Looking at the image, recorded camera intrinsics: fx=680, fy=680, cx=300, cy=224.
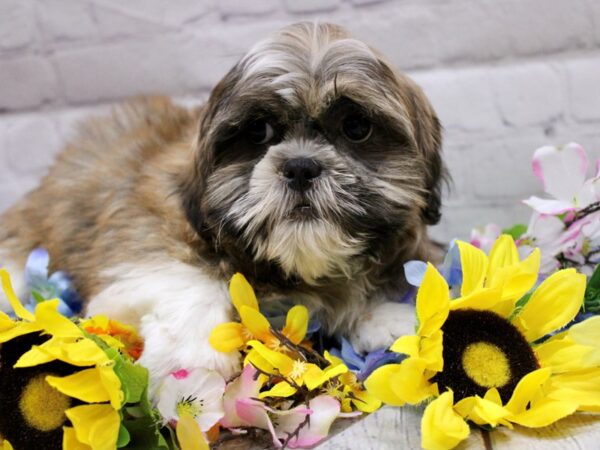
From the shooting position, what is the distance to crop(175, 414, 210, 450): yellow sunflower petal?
3.64ft

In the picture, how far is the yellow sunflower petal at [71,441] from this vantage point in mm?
1091

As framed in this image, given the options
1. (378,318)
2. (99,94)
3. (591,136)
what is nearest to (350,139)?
(378,318)

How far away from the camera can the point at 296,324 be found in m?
1.43

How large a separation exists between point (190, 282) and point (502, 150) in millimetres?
1315

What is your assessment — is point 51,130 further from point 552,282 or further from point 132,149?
point 552,282

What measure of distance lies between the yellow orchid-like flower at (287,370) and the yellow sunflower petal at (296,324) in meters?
0.10

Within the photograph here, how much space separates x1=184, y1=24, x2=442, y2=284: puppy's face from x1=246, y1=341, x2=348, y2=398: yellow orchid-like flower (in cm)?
20

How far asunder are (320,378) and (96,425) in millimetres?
391

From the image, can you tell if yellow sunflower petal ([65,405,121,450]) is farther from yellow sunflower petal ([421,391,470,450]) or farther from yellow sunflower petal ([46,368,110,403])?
yellow sunflower petal ([421,391,470,450])

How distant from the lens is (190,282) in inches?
59.7

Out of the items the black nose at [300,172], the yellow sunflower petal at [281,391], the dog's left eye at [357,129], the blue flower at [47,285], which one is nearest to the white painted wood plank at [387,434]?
the yellow sunflower petal at [281,391]

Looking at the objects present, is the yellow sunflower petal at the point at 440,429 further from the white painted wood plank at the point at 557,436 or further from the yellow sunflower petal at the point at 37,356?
the yellow sunflower petal at the point at 37,356

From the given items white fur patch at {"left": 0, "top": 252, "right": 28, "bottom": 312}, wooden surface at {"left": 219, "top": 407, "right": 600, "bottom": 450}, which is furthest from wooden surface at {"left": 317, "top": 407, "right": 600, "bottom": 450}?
white fur patch at {"left": 0, "top": 252, "right": 28, "bottom": 312}

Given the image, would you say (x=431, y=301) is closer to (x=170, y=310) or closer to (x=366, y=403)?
(x=366, y=403)
